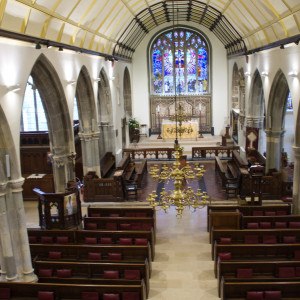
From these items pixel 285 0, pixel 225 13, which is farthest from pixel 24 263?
pixel 225 13

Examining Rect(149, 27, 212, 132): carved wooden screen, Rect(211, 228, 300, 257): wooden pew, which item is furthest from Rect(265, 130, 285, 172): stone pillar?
Rect(149, 27, 212, 132): carved wooden screen

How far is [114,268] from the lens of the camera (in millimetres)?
9859

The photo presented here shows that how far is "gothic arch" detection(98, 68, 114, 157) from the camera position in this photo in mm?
20297

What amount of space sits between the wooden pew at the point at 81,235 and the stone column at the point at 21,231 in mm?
1921

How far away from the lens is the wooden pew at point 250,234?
1134cm

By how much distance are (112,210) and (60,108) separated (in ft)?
12.8

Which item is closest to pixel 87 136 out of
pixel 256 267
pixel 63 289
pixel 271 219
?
pixel 271 219

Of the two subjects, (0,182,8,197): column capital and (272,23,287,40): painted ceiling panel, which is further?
(272,23,287,40): painted ceiling panel

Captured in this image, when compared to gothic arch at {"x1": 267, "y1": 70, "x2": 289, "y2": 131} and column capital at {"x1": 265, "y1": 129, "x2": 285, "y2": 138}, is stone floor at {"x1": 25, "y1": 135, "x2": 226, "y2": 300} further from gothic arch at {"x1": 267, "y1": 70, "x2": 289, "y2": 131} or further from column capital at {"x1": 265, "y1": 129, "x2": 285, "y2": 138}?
gothic arch at {"x1": 267, "y1": 70, "x2": 289, "y2": 131}

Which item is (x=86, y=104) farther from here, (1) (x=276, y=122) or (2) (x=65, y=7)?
(1) (x=276, y=122)

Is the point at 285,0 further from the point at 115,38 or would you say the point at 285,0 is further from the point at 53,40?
the point at 115,38

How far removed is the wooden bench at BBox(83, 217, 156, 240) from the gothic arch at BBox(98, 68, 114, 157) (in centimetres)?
892

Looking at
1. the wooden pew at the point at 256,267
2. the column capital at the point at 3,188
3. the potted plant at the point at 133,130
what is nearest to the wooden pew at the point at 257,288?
the wooden pew at the point at 256,267

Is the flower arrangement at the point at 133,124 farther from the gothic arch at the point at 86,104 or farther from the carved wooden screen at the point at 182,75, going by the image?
the gothic arch at the point at 86,104
